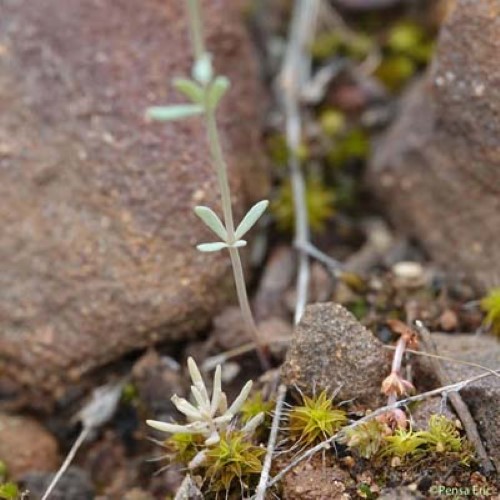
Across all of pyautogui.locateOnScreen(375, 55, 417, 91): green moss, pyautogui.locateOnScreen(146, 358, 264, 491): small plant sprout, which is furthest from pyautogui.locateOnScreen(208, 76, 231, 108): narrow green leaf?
pyautogui.locateOnScreen(375, 55, 417, 91): green moss

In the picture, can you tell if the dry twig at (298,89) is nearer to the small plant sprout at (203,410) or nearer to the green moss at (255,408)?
the green moss at (255,408)

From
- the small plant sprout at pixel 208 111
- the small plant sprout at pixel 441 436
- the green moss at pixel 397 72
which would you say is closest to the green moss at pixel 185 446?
the small plant sprout at pixel 208 111

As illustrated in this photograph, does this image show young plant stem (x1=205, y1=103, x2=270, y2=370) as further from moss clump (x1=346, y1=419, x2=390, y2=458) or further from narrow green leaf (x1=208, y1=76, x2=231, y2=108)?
moss clump (x1=346, y1=419, x2=390, y2=458)

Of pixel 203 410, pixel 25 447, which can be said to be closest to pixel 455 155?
pixel 203 410

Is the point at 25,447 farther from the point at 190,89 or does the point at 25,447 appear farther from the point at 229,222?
the point at 190,89

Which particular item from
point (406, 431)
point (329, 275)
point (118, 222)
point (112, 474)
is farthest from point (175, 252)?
point (406, 431)

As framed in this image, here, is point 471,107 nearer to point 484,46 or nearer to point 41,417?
point 484,46
